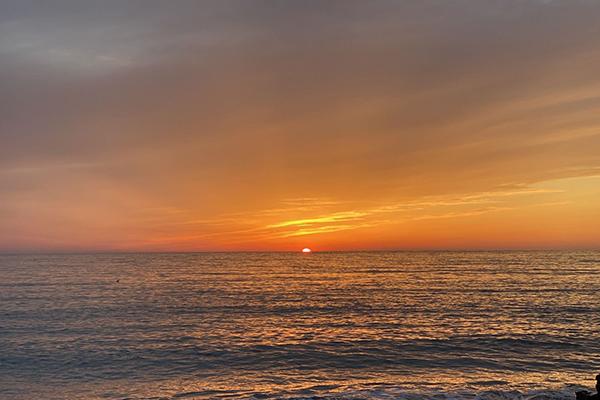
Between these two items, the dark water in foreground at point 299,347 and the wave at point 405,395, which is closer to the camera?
the wave at point 405,395

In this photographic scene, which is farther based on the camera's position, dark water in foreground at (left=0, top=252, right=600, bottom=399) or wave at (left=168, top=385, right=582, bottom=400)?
dark water in foreground at (left=0, top=252, right=600, bottom=399)

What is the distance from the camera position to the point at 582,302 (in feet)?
170

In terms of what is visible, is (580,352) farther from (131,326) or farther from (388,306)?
(131,326)

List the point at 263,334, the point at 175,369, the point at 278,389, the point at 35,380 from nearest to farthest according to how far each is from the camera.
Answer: the point at 278,389
the point at 35,380
the point at 175,369
the point at 263,334

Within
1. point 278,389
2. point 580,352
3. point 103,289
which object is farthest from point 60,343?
point 103,289

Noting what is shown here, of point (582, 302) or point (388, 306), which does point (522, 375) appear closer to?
point (388, 306)

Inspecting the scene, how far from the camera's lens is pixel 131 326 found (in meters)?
40.2

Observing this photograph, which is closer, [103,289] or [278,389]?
[278,389]

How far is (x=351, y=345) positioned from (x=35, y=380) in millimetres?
19949

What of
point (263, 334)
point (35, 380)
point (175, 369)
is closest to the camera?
point (35, 380)

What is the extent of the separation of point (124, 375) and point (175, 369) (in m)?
2.88

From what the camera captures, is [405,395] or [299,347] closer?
[405,395]

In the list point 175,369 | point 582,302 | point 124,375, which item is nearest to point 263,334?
point 175,369

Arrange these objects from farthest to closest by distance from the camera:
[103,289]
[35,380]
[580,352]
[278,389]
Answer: [103,289]
[580,352]
[35,380]
[278,389]
